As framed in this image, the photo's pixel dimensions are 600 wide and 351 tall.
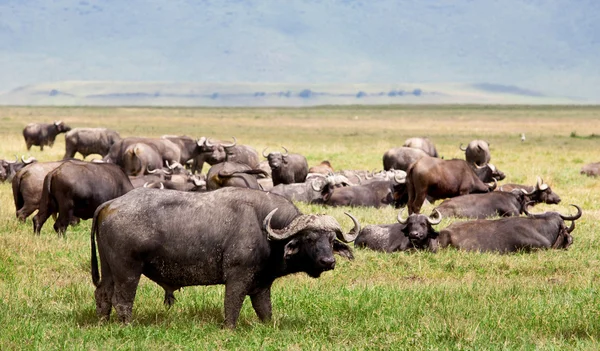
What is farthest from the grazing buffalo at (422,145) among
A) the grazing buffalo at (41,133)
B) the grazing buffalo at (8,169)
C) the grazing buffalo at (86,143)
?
the grazing buffalo at (41,133)

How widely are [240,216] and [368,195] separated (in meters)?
12.3

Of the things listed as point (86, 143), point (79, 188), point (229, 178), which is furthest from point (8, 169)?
point (79, 188)

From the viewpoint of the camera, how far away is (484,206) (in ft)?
57.7

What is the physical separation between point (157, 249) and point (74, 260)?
13.8 feet

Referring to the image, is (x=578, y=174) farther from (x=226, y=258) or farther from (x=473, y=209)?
(x=226, y=258)

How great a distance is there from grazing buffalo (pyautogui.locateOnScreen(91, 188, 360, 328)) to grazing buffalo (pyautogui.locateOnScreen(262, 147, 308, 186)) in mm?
14863

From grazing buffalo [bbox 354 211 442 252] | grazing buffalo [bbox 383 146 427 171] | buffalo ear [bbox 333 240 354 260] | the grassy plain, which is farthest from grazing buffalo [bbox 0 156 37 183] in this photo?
buffalo ear [bbox 333 240 354 260]

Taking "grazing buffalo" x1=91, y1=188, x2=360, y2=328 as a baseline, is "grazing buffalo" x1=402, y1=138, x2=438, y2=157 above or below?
below

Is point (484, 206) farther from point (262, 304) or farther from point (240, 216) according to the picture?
point (240, 216)

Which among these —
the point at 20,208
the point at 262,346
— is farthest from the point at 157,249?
the point at 20,208

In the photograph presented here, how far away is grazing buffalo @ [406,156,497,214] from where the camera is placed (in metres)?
18.4

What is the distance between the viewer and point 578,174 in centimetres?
2834

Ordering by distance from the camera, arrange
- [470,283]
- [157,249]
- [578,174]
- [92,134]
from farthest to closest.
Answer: [92,134], [578,174], [470,283], [157,249]

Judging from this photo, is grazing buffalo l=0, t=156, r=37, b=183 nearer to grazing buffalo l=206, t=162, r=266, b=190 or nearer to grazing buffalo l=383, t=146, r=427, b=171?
grazing buffalo l=206, t=162, r=266, b=190
